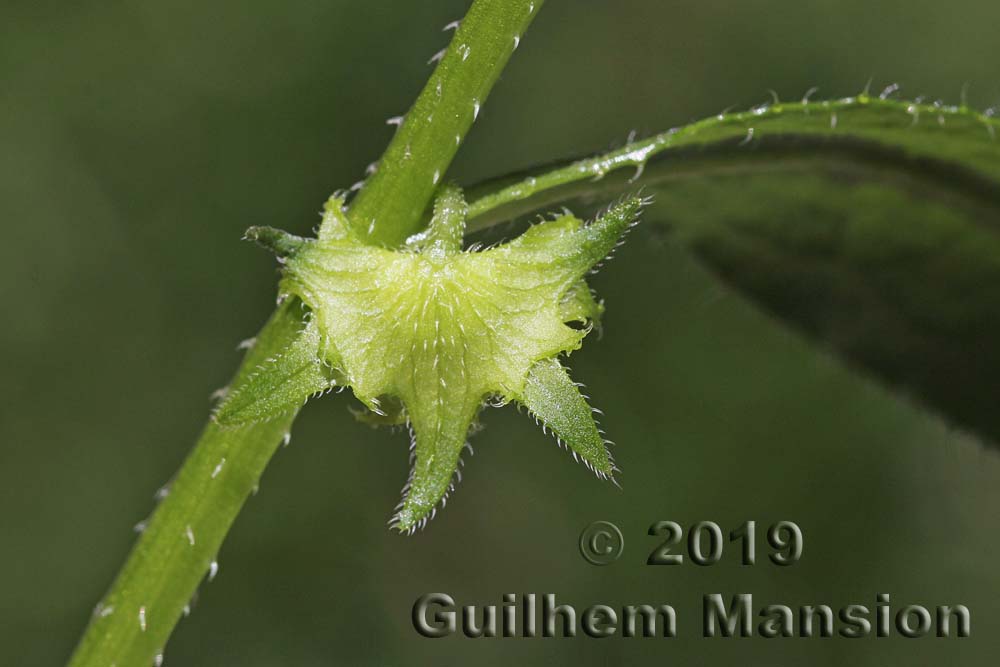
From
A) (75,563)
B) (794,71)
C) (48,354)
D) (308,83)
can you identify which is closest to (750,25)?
(794,71)

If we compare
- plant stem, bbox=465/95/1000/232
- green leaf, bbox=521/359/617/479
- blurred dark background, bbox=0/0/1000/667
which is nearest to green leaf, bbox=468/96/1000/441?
plant stem, bbox=465/95/1000/232

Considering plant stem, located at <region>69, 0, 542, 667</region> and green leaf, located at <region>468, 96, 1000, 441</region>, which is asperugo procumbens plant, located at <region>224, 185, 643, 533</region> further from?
green leaf, located at <region>468, 96, 1000, 441</region>

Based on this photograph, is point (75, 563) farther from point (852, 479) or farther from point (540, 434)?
point (852, 479)

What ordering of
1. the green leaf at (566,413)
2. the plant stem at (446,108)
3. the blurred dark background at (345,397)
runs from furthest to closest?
the blurred dark background at (345,397) → the plant stem at (446,108) → the green leaf at (566,413)

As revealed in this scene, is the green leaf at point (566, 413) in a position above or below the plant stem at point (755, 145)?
below

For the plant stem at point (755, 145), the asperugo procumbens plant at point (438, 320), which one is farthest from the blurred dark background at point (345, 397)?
the asperugo procumbens plant at point (438, 320)

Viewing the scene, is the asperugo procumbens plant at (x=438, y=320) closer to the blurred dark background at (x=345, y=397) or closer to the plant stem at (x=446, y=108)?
the plant stem at (x=446, y=108)

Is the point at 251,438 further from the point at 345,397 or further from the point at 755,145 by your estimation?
the point at 345,397

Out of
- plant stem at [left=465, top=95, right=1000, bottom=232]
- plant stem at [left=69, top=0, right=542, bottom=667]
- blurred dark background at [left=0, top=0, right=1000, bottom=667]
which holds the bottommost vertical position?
plant stem at [left=69, top=0, right=542, bottom=667]
